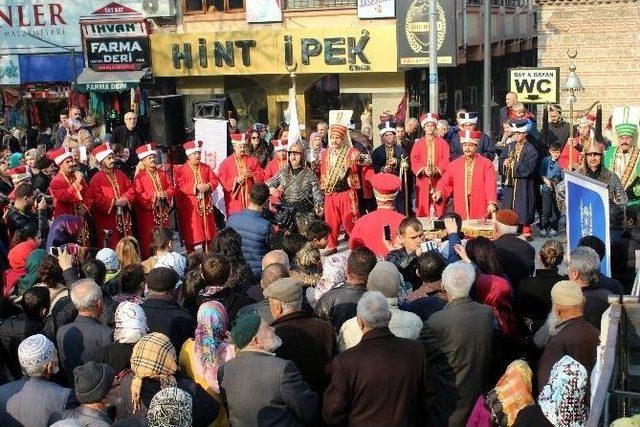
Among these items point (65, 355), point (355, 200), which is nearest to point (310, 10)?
point (355, 200)

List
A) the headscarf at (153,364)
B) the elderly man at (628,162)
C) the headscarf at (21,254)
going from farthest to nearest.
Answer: the elderly man at (628,162)
the headscarf at (21,254)
the headscarf at (153,364)

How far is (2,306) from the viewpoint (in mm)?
7332

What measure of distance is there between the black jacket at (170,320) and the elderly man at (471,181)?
5.74 meters

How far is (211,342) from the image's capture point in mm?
5605

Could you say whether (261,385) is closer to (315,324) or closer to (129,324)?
(315,324)

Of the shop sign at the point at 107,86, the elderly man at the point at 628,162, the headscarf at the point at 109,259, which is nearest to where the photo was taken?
the headscarf at the point at 109,259

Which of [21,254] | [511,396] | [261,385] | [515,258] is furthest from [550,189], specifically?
[261,385]

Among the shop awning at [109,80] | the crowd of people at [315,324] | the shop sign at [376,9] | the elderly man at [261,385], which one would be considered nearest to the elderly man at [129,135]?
the crowd of people at [315,324]

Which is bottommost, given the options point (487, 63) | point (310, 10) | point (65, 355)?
point (65, 355)

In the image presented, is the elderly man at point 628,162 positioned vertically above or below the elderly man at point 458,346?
above

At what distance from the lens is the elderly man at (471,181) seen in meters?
11.5

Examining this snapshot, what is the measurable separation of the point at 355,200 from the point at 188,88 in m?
12.9

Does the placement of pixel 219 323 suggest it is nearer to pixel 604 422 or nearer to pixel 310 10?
pixel 604 422

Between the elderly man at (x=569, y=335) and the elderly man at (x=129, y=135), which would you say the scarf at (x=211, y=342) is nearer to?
the elderly man at (x=569, y=335)
